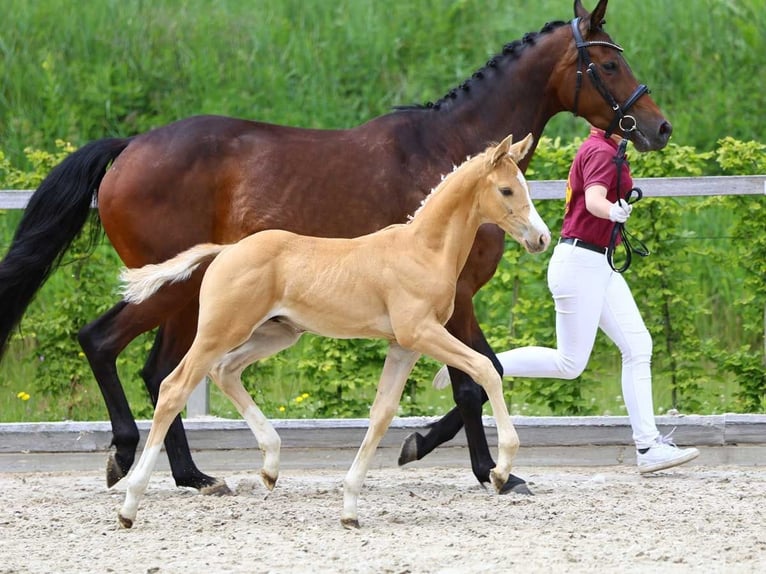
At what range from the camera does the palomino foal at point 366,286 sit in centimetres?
459

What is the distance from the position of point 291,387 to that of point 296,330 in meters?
2.25

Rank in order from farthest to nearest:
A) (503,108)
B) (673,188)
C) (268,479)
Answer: (673,188) < (503,108) < (268,479)

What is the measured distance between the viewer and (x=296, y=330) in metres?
4.95

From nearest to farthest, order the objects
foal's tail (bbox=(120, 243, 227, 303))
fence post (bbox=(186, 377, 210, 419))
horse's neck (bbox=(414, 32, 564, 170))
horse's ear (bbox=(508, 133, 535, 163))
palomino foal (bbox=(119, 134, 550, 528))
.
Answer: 1. palomino foal (bbox=(119, 134, 550, 528))
2. horse's ear (bbox=(508, 133, 535, 163))
3. foal's tail (bbox=(120, 243, 227, 303))
4. horse's neck (bbox=(414, 32, 564, 170))
5. fence post (bbox=(186, 377, 210, 419))

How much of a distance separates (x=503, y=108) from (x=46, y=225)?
7.13ft

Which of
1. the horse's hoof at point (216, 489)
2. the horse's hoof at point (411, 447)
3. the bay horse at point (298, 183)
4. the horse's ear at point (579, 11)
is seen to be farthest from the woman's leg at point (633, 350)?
the horse's hoof at point (216, 489)

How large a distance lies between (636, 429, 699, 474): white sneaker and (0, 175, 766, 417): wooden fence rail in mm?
1359

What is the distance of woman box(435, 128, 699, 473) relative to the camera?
560 cm

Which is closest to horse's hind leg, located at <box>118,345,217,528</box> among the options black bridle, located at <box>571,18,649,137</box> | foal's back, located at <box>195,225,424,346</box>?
foal's back, located at <box>195,225,424,346</box>

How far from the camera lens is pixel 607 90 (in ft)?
18.6

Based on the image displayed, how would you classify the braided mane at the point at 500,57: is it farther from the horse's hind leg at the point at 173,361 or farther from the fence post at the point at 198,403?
the fence post at the point at 198,403

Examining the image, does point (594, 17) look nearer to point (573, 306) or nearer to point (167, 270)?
point (573, 306)

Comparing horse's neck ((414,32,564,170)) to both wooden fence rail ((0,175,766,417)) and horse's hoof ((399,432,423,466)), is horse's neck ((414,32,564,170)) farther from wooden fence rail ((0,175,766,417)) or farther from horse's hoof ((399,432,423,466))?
horse's hoof ((399,432,423,466))

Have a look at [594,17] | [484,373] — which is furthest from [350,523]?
[594,17]
